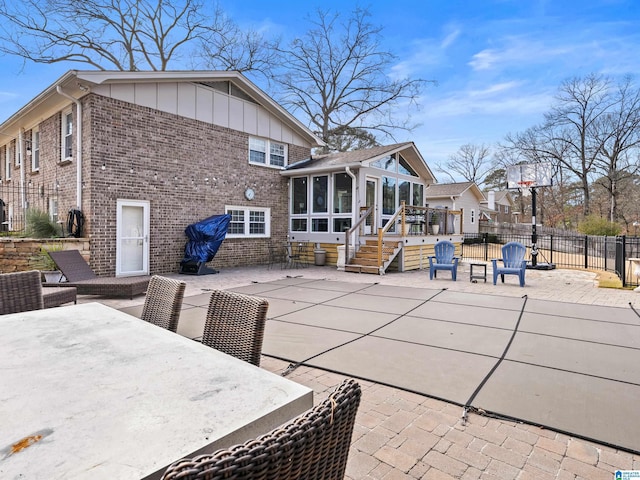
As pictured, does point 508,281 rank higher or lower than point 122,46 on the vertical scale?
lower

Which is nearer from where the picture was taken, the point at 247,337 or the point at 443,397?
the point at 247,337

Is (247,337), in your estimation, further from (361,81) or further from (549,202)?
(549,202)

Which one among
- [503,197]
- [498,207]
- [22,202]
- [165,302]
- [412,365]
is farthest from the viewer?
[503,197]

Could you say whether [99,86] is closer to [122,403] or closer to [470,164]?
[122,403]

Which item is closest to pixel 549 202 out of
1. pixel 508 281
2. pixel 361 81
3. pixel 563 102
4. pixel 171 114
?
pixel 563 102

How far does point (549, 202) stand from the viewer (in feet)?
107

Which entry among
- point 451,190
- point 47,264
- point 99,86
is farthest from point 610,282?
point 451,190

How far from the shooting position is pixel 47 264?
774 centimetres

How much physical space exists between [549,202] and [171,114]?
3283cm

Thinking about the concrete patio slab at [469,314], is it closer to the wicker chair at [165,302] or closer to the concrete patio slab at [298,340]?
the concrete patio slab at [298,340]

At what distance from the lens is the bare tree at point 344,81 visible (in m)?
23.0

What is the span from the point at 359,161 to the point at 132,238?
268 inches

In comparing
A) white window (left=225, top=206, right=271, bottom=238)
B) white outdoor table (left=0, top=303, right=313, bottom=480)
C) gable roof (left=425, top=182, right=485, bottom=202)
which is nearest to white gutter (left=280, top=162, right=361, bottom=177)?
white window (left=225, top=206, right=271, bottom=238)

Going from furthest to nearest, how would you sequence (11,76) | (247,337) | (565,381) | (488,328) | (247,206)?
(11,76)
(247,206)
(488,328)
(565,381)
(247,337)
